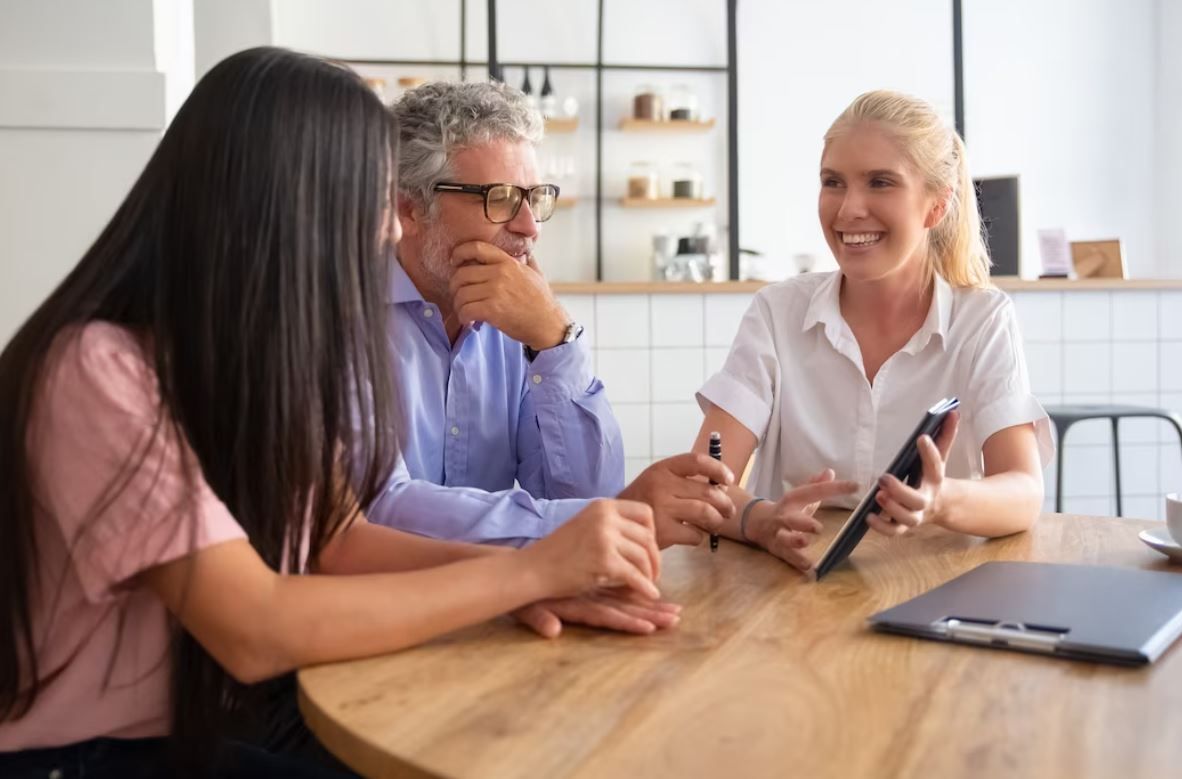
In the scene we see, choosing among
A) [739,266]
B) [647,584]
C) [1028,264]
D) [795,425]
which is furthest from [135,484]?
[1028,264]

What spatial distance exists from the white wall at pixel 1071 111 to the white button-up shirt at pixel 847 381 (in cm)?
488

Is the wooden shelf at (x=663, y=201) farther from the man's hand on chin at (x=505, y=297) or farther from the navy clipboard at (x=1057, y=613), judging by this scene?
the navy clipboard at (x=1057, y=613)

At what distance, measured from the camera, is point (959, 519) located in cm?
145

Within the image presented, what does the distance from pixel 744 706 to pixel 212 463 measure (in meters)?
0.49

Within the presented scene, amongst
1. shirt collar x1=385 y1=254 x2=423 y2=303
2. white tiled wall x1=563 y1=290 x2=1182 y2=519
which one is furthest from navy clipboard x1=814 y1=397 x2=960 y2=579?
white tiled wall x1=563 y1=290 x2=1182 y2=519

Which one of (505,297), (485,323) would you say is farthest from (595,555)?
(485,323)

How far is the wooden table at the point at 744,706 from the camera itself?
2.40ft

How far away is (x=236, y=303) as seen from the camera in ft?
3.16

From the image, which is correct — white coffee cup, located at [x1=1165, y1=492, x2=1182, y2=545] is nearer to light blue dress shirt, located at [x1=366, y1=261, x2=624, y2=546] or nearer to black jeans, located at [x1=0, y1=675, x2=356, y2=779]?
light blue dress shirt, located at [x1=366, y1=261, x2=624, y2=546]

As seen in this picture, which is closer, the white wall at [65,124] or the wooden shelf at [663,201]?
the white wall at [65,124]

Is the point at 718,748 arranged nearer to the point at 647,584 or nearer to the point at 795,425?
the point at 647,584

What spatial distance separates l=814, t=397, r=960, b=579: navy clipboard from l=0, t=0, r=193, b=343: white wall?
1.86 meters

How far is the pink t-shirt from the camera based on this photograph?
882mm

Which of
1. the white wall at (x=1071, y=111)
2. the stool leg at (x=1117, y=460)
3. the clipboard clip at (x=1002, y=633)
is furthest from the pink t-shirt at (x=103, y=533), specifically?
the white wall at (x=1071, y=111)
